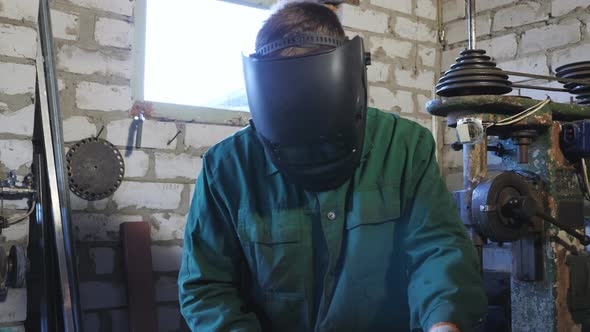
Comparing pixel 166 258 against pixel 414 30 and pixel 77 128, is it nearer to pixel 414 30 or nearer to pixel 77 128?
pixel 77 128

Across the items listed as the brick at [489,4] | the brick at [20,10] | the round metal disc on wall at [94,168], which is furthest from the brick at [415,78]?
the brick at [20,10]

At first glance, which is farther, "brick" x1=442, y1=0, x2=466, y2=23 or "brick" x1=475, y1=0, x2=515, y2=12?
"brick" x1=442, y1=0, x2=466, y2=23

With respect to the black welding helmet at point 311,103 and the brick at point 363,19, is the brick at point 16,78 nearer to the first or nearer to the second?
the black welding helmet at point 311,103

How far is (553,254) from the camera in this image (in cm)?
202

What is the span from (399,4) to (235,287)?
2228 mm

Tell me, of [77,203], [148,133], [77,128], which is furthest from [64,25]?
[77,203]

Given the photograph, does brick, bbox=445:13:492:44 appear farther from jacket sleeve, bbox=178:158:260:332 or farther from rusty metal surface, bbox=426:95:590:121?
jacket sleeve, bbox=178:158:260:332

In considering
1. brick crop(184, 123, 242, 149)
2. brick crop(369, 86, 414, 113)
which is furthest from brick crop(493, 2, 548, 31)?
brick crop(184, 123, 242, 149)

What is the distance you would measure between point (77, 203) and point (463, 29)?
2.07m

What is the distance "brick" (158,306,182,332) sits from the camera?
2457mm

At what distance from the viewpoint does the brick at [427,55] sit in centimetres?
327

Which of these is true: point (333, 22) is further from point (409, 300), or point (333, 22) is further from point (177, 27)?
point (177, 27)

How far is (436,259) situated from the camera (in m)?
1.21

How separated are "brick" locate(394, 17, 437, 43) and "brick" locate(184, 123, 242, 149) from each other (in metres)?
1.12
